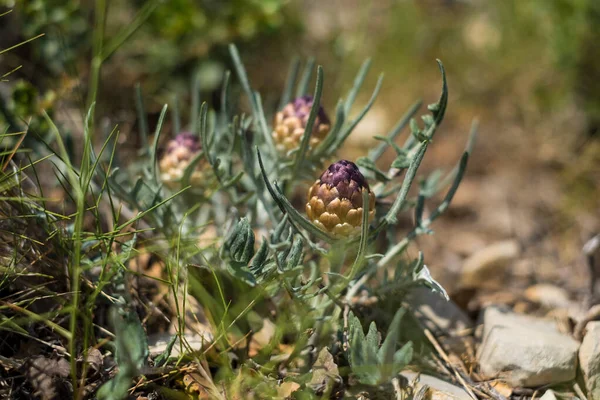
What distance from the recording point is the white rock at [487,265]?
6.67 feet

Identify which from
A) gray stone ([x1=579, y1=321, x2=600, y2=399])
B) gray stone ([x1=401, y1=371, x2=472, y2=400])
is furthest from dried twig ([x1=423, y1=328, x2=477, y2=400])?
gray stone ([x1=579, y1=321, x2=600, y2=399])

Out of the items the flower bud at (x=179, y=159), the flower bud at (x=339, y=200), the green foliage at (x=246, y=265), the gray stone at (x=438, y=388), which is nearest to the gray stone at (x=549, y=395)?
the gray stone at (x=438, y=388)

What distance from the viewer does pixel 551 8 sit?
2609 millimetres

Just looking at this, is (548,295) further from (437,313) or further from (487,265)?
(437,313)

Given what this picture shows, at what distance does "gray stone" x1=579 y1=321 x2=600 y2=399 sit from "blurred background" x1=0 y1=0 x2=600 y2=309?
1.48 ft

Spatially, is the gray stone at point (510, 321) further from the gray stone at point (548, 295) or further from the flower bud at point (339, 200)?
the flower bud at point (339, 200)

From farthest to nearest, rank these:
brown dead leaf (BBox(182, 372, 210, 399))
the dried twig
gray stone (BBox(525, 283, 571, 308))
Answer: gray stone (BBox(525, 283, 571, 308)) → the dried twig → brown dead leaf (BBox(182, 372, 210, 399))

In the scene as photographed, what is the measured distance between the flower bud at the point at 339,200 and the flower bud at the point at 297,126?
291 millimetres

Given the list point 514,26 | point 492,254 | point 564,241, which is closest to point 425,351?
point 492,254

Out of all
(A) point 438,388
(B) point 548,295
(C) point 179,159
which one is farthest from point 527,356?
(C) point 179,159

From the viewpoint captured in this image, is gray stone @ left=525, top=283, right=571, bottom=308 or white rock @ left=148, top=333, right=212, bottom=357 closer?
white rock @ left=148, top=333, right=212, bottom=357

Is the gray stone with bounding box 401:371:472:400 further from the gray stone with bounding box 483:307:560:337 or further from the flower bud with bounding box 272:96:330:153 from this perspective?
the flower bud with bounding box 272:96:330:153

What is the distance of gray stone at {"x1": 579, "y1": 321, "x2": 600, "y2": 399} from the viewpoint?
1375 millimetres

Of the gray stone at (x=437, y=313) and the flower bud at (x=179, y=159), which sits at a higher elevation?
the flower bud at (x=179, y=159)
